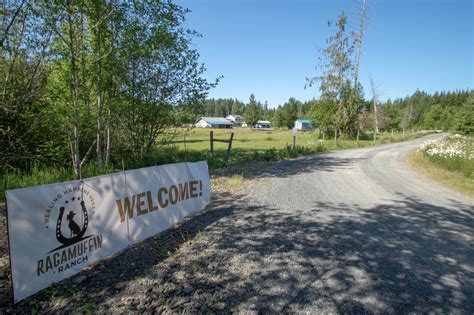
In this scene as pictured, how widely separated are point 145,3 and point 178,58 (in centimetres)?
244

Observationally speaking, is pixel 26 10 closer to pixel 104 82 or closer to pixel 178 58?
pixel 104 82

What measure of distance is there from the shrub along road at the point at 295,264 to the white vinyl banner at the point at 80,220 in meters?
0.21

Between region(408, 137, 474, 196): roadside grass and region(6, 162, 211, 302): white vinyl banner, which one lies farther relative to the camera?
region(408, 137, 474, 196): roadside grass

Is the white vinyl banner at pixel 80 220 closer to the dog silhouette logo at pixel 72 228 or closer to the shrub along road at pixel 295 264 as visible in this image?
the dog silhouette logo at pixel 72 228

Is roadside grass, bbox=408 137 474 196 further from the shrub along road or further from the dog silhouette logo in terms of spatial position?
the dog silhouette logo

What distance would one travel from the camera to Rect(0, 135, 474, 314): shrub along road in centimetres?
278

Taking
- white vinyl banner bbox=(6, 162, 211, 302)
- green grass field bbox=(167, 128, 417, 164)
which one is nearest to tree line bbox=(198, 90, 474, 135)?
green grass field bbox=(167, 128, 417, 164)

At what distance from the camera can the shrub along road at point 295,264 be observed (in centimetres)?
278

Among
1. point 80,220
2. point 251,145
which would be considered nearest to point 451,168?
point 80,220

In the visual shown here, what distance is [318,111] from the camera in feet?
111

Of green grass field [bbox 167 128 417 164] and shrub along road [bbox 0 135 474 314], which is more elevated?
green grass field [bbox 167 128 417 164]

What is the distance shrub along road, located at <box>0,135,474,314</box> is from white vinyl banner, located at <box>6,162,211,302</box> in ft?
0.68

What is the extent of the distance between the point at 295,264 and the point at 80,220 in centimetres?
302

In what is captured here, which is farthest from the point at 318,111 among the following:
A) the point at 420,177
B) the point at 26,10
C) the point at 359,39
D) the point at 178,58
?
the point at 26,10
